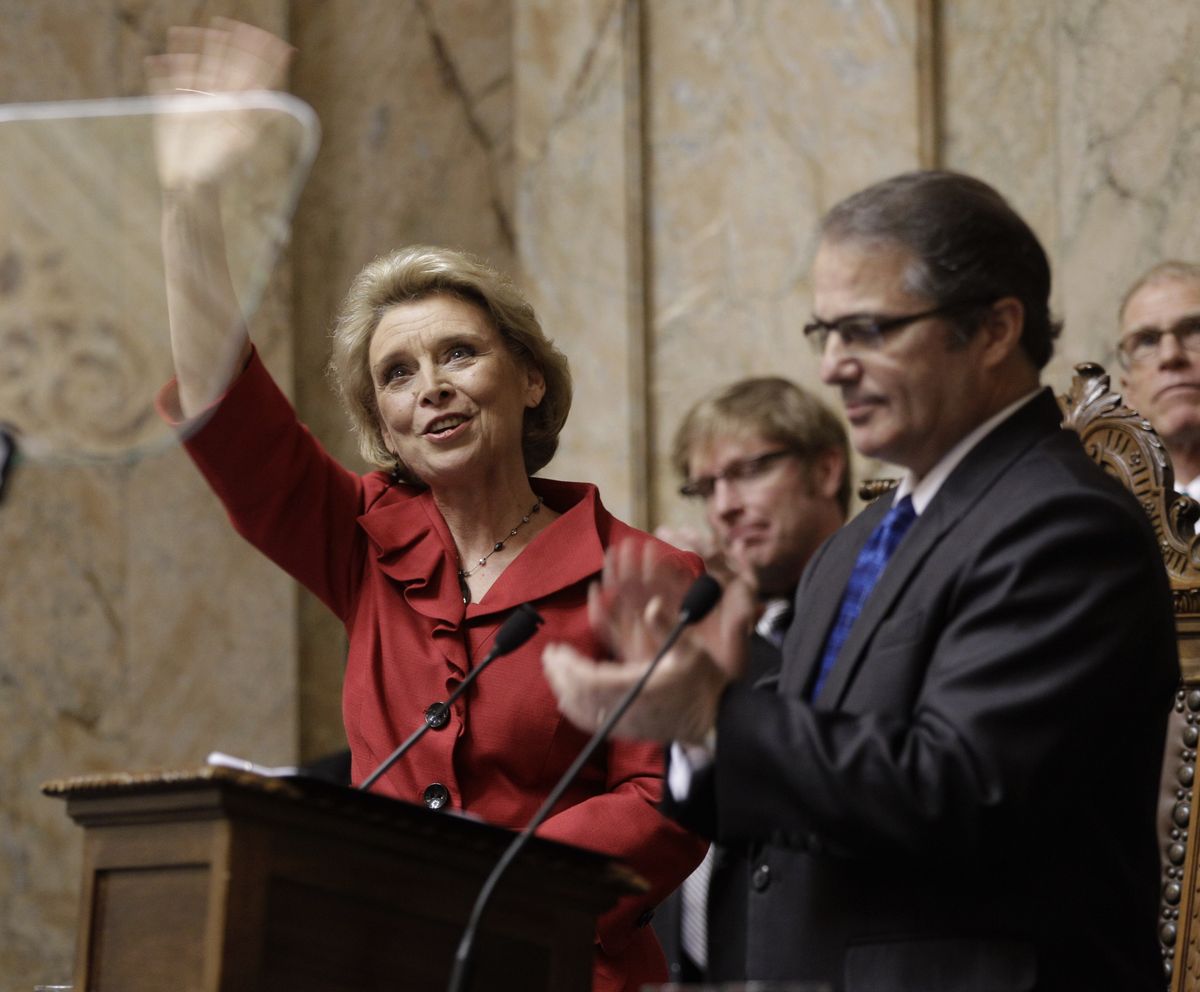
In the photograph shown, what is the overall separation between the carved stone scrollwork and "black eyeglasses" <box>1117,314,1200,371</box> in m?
1.20

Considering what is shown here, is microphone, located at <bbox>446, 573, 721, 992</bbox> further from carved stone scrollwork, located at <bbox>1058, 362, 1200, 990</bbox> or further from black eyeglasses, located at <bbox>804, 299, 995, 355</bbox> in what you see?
carved stone scrollwork, located at <bbox>1058, 362, 1200, 990</bbox>

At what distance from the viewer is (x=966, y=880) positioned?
2471 mm

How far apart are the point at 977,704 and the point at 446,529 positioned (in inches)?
60.2

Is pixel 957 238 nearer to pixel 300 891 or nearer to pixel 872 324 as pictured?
pixel 872 324

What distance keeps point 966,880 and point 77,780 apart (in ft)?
3.86

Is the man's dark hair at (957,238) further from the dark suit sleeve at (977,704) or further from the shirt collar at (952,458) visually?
the dark suit sleeve at (977,704)

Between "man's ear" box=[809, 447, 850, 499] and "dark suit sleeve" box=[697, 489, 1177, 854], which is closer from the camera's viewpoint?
"dark suit sleeve" box=[697, 489, 1177, 854]

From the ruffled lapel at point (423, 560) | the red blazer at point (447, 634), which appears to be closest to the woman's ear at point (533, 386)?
the red blazer at point (447, 634)

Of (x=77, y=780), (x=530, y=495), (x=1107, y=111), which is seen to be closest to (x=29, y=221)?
(x=77, y=780)

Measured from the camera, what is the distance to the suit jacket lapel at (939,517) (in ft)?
8.70

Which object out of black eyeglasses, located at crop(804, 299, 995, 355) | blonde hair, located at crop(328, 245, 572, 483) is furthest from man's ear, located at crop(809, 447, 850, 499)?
black eyeglasses, located at crop(804, 299, 995, 355)

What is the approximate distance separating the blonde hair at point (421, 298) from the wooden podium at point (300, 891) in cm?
139

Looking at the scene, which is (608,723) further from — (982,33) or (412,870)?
(982,33)

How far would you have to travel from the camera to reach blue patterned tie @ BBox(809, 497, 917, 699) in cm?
279
